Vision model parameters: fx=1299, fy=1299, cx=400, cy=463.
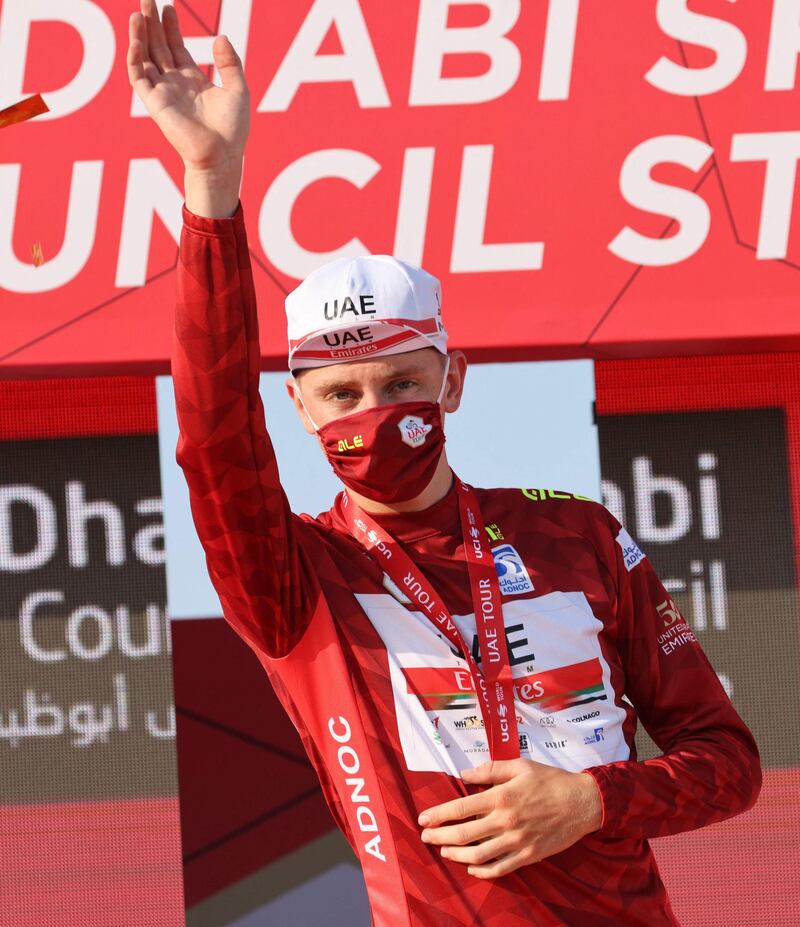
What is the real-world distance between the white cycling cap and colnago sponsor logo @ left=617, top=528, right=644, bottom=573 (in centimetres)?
40

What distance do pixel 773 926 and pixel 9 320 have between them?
→ 2774mm

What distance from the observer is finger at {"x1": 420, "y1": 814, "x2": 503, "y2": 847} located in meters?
1.62

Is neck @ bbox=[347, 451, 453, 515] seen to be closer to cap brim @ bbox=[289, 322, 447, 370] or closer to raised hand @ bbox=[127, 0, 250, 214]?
cap brim @ bbox=[289, 322, 447, 370]

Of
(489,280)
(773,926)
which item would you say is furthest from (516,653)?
(773,926)

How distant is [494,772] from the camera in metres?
1.67

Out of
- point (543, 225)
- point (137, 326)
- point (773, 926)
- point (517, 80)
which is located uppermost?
point (517, 80)

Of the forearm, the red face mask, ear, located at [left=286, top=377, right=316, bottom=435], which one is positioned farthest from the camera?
ear, located at [left=286, top=377, right=316, bottom=435]

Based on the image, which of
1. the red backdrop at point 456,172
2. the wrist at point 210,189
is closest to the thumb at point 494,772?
the wrist at point 210,189

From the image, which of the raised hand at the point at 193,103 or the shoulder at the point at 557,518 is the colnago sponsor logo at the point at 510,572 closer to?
the shoulder at the point at 557,518

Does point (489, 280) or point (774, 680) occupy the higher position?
point (489, 280)

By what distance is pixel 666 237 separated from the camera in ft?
11.7

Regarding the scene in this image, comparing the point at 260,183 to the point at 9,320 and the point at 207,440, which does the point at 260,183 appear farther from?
the point at 207,440

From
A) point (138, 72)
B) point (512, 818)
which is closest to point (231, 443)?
point (138, 72)

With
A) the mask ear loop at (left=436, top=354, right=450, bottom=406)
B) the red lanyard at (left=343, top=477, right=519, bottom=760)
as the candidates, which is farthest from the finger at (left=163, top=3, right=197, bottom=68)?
the red lanyard at (left=343, top=477, right=519, bottom=760)
